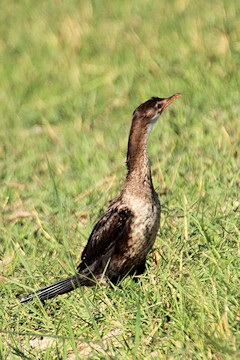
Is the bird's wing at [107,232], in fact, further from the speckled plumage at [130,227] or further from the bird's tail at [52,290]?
the bird's tail at [52,290]

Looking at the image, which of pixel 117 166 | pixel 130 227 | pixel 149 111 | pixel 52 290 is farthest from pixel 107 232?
pixel 117 166

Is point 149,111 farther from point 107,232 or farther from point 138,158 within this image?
point 107,232

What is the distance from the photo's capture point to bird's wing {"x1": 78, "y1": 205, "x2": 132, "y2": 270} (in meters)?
3.83

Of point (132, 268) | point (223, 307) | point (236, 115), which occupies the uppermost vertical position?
point (223, 307)

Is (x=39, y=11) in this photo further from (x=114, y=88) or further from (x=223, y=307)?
(x=223, y=307)

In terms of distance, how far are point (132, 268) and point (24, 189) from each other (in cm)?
194

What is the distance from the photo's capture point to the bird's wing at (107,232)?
3832 millimetres

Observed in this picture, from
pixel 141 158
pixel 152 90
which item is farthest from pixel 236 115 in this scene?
pixel 141 158

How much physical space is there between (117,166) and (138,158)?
1.53 meters

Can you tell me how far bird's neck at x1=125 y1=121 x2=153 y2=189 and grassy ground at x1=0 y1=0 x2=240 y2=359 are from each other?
0.44 m

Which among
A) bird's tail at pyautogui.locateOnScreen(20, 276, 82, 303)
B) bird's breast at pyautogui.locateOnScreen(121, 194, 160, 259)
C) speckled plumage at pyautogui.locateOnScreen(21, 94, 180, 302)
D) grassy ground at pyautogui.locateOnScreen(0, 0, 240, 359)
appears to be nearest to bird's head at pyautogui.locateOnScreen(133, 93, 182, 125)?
speckled plumage at pyautogui.locateOnScreen(21, 94, 180, 302)

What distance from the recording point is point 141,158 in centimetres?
392

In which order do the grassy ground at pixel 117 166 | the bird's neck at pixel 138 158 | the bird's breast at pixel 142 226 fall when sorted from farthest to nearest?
the bird's neck at pixel 138 158
the bird's breast at pixel 142 226
the grassy ground at pixel 117 166

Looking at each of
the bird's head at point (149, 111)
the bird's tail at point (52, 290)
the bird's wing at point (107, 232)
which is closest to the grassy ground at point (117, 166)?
the bird's tail at point (52, 290)
